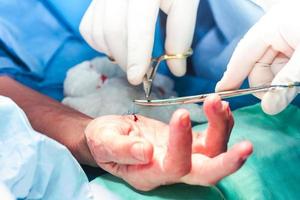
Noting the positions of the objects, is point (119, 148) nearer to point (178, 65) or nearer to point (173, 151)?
point (173, 151)

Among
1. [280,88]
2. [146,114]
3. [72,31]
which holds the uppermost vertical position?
[280,88]

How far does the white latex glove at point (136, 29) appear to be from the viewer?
1132mm

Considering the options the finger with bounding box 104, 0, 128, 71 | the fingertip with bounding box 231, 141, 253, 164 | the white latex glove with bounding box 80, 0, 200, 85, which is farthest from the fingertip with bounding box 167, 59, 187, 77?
the fingertip with bounding box 231, 141, 253, 164

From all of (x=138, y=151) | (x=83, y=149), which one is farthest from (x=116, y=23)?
(x=138, y=151)

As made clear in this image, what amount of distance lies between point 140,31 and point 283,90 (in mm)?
388

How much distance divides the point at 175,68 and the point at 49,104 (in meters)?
0.37

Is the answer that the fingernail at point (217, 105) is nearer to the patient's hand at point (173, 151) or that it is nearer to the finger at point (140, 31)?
the patient's hand at point (173, 151)

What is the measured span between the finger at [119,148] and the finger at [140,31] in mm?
232

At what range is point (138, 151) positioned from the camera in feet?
2.77

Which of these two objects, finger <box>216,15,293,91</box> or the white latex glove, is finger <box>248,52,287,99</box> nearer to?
finger <box>216,15,293,91</box>

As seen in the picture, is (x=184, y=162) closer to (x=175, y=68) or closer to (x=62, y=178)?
(x=62, y=178)

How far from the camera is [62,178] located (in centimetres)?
95

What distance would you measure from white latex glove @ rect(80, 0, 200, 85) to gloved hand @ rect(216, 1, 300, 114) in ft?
0.70

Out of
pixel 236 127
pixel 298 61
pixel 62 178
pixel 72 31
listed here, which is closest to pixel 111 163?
pixel 62 178
